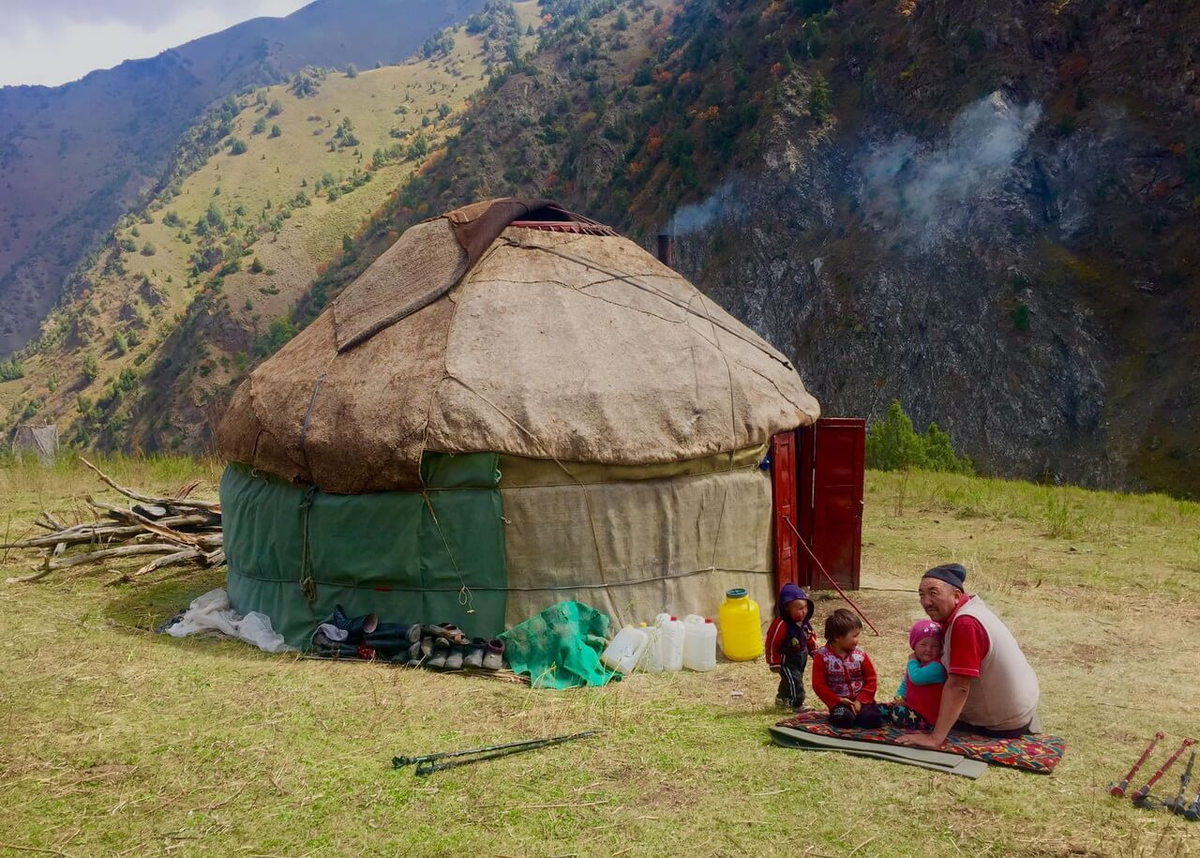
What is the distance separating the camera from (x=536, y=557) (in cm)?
604

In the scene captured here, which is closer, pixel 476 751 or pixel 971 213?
pixel 476 751

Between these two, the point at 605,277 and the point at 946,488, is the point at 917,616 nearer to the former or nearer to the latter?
the point at 605,277

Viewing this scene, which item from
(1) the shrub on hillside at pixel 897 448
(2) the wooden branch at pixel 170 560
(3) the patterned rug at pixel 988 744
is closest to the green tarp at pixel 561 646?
(3) the patterned rug at pixel 988 744

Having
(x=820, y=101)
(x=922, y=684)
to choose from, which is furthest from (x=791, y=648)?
(x=820, y=101)

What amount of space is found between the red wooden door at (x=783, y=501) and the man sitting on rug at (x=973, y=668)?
271 cm

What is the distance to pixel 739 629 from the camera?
6.14 meters

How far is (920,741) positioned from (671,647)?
6.40ft

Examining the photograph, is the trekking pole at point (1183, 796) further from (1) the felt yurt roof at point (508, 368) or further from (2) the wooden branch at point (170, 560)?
(2) the wooden branch at point (170, 560)

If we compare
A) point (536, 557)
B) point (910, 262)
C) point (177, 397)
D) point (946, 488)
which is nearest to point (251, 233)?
point (177, 397)

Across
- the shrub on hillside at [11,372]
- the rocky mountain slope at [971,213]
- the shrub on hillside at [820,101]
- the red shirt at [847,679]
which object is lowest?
the red shirt at [847,679]

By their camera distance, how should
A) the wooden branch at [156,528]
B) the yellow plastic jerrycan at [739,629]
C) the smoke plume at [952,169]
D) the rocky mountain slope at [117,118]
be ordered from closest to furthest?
the yellow plastic jerrycan at [739,629]
the wooden branch at [156,528]
the smoke plume at [952,169]
the rocky mountain slope at [117,118]

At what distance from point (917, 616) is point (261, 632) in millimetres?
4750

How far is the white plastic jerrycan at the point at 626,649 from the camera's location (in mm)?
5797

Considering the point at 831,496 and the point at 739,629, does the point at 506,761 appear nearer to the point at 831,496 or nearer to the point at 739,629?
the point at 739,629
